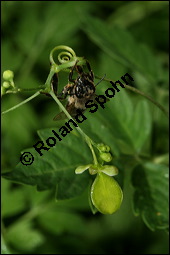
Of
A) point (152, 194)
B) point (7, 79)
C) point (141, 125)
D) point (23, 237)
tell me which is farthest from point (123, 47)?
point (7, 79)

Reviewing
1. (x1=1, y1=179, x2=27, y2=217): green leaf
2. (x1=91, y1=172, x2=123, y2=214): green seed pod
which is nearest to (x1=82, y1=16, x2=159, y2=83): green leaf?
(x1=1, y1=179, x2=27, y2=217): green leaf

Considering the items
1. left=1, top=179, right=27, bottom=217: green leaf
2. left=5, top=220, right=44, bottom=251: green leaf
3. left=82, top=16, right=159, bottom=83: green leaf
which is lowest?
left=5, top=220, right=44, bottom=251: green leaf

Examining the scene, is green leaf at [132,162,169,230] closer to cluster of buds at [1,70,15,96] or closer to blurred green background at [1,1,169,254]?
blurred green background at [1,1,169,254]

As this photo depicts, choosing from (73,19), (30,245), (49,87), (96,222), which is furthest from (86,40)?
(49,87)

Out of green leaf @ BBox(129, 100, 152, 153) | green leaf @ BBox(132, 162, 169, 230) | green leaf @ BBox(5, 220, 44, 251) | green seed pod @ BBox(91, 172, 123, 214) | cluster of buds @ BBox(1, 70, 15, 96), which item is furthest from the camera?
green leaf @ BBox(5, 220, 44, 251)
